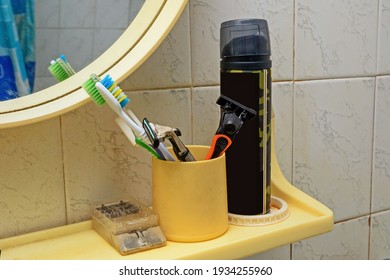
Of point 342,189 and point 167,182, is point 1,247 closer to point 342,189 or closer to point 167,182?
point 167,182

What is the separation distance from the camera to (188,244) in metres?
0.57

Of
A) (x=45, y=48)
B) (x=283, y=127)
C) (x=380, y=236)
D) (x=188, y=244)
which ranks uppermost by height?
(x=45, y=48)

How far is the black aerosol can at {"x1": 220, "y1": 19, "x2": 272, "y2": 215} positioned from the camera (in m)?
0.59

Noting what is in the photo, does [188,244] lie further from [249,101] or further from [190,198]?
[249,101]

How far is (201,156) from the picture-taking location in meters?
0.62

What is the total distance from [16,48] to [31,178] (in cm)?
16

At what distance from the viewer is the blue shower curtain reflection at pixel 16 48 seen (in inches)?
23.5

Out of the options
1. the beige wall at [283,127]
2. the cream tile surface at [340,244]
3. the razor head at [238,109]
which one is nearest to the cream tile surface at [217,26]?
the beige wall at [283,127]

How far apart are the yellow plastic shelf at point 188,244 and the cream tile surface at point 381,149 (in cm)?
28

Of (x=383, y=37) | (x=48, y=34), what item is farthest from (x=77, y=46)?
(x=383, y=37)

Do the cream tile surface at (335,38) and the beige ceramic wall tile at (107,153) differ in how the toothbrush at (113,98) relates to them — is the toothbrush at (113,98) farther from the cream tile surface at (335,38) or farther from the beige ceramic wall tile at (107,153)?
the cream tile surface at (335,38)

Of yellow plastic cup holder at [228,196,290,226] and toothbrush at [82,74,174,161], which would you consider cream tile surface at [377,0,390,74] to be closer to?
yellow plastic cup holder at [228,196,290,226]
